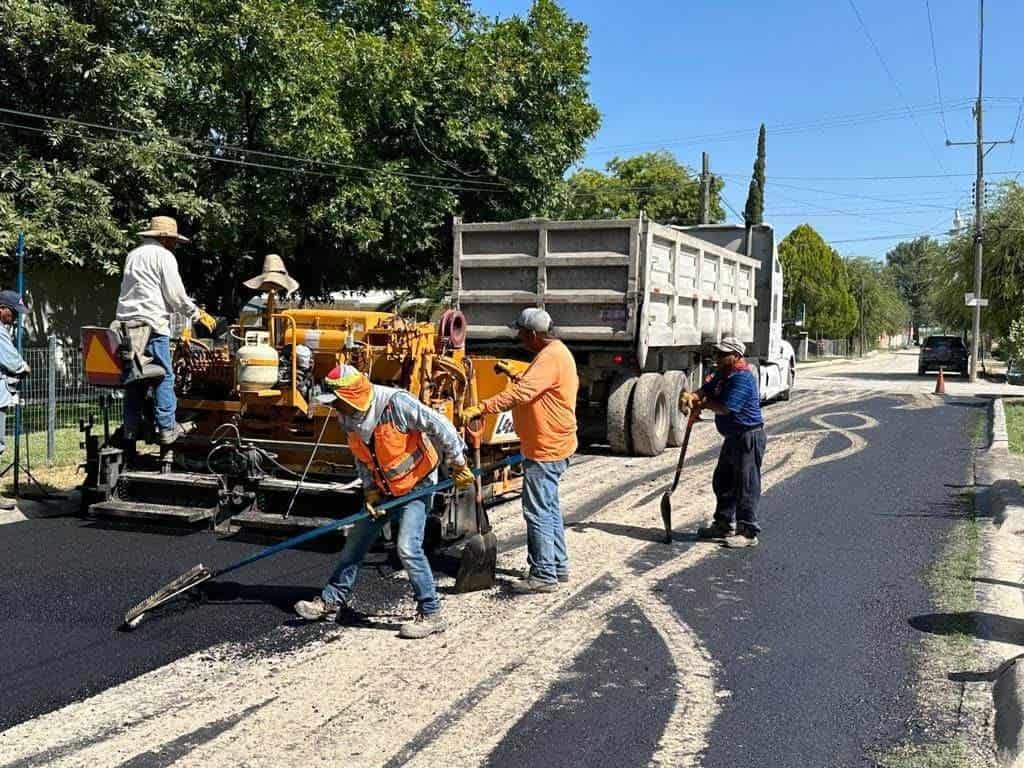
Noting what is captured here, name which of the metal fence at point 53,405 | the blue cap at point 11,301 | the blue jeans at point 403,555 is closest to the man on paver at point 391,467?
the blue jeans at point 403,555

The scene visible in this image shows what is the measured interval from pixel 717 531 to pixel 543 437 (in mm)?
2096

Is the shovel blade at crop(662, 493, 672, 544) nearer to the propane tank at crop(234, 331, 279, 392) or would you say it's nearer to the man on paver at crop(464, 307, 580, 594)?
the man on paver at crop(464, 307, 580, 594)

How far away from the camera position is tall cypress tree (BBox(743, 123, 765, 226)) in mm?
43031

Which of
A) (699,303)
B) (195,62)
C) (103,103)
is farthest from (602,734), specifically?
(195,62)

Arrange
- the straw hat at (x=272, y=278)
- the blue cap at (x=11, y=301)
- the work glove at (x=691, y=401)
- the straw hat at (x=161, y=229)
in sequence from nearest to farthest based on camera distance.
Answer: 1. the straw hat at (x=272, y=278)
2. the straw hat at (x=161, y=229)
3. the work glove at (x=691, y=401)
4. the blue cap at (x=11, y=301)

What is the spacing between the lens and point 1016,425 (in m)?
15.5

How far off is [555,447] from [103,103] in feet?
34.5

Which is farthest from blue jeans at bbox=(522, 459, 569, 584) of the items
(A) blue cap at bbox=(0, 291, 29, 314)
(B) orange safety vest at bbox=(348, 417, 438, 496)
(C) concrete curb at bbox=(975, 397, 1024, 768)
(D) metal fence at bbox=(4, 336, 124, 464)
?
(A) blue cap at bbox=(0, 291, 29, 314)

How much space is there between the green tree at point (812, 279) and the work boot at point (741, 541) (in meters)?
48.1

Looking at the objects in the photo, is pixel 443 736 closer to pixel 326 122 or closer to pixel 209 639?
pixel 209 639

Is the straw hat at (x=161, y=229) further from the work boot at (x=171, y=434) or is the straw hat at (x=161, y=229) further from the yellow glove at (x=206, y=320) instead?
the work boot at (x=171, y=434)

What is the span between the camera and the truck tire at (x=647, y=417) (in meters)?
11.2

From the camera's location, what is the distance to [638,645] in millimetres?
4895

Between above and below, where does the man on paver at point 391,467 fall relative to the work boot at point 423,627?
above
